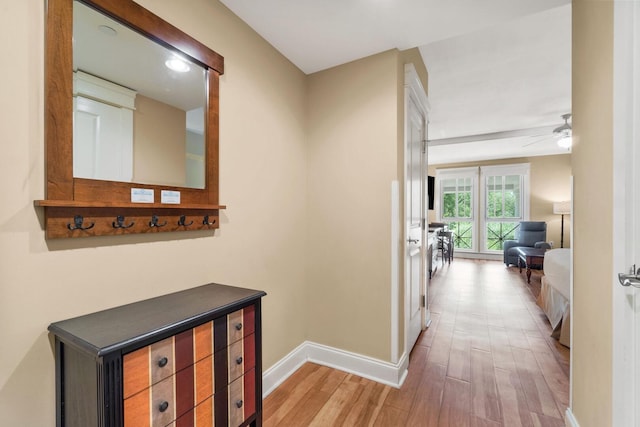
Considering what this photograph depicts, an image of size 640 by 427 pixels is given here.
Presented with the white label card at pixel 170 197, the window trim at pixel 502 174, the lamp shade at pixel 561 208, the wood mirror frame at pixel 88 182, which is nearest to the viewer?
the wood mirror frame at pixel 88 182

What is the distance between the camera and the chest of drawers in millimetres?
832

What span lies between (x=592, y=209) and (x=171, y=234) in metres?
1.89

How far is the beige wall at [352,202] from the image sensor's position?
2.02 metres

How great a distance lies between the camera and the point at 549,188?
22.0ft

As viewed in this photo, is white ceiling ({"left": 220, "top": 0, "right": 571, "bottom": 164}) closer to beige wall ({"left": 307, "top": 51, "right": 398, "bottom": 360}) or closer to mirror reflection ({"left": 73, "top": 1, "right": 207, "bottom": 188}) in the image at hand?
beige wall ({"left": 307, "top": 51, "right": 398, "bottom": 360})

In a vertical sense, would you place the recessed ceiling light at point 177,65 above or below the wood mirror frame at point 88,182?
above

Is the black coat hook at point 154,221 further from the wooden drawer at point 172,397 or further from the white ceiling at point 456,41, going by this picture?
the white ceiling at point 456,41

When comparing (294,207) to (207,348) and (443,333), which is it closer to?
(207,348)

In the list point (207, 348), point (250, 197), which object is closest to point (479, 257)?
point (250, 197)

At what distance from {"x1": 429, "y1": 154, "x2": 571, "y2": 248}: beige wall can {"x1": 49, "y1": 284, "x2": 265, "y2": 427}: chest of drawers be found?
7846 mm

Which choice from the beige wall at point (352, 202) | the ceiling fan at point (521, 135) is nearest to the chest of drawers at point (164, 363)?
the beige wall at point (352, 202)

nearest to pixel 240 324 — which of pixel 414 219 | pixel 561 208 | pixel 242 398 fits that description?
pixel 242 398
